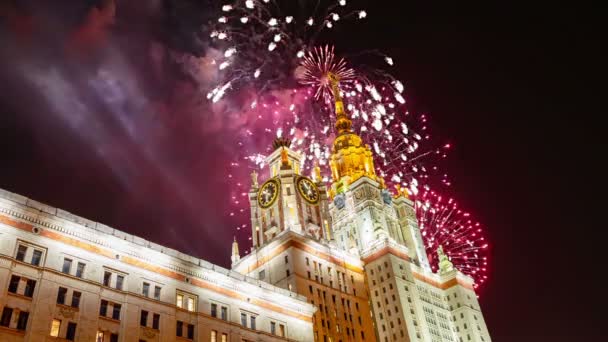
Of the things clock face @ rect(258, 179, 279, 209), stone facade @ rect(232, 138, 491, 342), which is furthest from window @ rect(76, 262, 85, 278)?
clock face @ rect(258, 179, 279, 209)

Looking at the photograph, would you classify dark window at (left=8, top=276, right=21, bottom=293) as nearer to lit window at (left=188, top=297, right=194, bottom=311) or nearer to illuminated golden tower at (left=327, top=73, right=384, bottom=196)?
lit window at (left=188, top=297, right=194, bottom=311)

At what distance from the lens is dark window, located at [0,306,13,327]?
49.0m

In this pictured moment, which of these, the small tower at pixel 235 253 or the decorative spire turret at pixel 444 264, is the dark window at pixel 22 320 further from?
the decorative spire turret at pixel 444 264

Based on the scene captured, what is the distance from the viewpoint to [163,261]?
214 ft

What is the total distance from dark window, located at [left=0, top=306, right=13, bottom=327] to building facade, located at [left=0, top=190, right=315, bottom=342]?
0.05ft

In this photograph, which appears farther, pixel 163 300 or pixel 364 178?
pixel 364 178

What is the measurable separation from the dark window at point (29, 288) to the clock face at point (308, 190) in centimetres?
7220

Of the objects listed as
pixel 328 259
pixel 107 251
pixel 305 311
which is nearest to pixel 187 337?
pixel 107 251

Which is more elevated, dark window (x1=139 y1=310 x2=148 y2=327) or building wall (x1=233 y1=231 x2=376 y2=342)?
building wall (x1=233 y1=231 x2=376 y2=342)

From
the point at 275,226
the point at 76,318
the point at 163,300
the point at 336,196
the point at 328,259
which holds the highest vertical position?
the point at 336,196

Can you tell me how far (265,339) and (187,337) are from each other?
11.4 m

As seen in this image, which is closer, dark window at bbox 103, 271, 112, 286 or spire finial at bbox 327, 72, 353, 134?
dark window at bbox 103, 271, 112, 286

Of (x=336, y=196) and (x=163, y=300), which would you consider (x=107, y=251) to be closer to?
(x=163, y=300)

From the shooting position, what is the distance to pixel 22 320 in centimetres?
5050
